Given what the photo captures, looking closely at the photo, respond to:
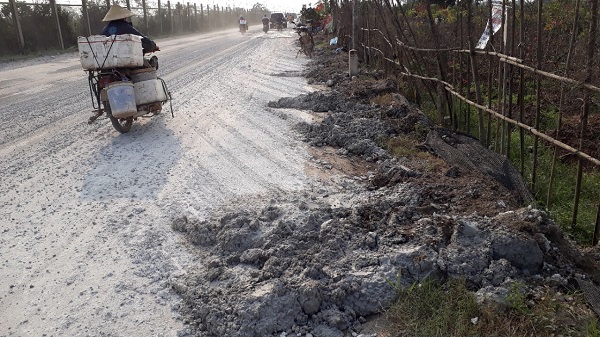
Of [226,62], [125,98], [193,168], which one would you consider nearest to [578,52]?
[193,168]

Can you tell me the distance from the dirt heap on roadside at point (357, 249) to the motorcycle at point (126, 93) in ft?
10.6

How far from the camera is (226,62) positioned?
55.0 feet

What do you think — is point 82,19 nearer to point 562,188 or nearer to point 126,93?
point 126,93

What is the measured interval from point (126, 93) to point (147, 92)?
51cm

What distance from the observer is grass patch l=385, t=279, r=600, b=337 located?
2.80 metres

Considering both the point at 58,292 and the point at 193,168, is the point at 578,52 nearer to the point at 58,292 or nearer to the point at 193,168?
the point at 193,168

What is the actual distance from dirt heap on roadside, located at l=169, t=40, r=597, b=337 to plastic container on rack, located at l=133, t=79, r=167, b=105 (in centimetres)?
357

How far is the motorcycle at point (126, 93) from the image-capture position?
277 inches

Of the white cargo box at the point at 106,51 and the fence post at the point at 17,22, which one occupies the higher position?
the fence post at the point at 17,22

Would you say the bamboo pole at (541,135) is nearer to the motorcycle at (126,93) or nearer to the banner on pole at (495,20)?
the banner on pole at (495,20)

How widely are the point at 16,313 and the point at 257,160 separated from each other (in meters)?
3.31

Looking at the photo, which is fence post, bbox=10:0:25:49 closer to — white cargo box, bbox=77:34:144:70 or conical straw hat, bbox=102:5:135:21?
conical straw hat, bbox=102:5:135:21

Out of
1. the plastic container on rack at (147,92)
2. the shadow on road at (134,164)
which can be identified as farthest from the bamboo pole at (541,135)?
the plastic container on rack at (147,92)

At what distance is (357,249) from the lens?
144 inches
